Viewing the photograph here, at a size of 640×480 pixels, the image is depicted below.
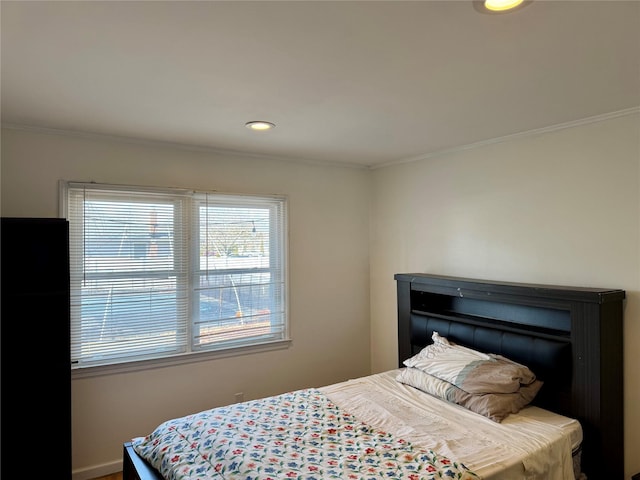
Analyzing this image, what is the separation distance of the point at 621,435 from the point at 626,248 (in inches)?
42.6

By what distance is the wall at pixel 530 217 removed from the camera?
2479 mm

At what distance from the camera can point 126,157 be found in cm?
312

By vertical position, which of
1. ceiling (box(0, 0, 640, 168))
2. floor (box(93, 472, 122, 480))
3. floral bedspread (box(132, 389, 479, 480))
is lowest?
floor (box(93, 472, 122, 480))

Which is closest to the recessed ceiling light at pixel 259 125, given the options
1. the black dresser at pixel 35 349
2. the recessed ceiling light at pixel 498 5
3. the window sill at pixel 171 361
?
the black dresser at pixel 35 349

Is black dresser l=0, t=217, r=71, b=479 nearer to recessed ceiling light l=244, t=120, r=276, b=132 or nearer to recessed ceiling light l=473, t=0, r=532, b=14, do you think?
recessed ceiling light l=244, t=120, r=276, b=132

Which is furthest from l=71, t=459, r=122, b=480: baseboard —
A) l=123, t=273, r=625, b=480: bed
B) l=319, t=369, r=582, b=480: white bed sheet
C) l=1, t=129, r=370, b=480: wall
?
l=319, t=369, r=582, b=480: white bed sheet

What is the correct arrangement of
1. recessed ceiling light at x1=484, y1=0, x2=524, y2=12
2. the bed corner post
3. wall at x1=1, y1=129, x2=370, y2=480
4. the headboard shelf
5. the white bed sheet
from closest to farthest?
1. recessed ceiling light at x1=484, y1=0, x2=524, y2=12
2. the white bed sheet
3. the headboard shelf
4. wall at x1=1, y1=129, x2=370, y2=480
5. the bed corner post

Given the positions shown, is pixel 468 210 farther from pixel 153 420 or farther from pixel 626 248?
pixel 153 420

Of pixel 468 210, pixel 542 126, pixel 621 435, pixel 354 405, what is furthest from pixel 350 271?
pixel 621 435

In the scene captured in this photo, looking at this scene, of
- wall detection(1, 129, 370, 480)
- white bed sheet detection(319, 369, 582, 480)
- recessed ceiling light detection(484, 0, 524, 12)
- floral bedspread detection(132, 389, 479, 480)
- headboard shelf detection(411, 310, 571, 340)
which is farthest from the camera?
wall detection(1, 129, 370, 480)

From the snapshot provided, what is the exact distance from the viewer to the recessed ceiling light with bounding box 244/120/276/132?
2693 millimetres

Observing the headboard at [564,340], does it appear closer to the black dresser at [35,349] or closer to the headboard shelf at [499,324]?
the headboard shelf at [499,324]

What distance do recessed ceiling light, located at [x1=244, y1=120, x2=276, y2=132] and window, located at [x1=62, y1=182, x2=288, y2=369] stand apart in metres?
0.87

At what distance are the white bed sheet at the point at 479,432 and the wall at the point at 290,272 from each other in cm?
105
